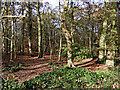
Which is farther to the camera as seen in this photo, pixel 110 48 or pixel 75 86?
pixel 110 48

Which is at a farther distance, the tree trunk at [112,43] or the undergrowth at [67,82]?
the tree trunk at [112,43]

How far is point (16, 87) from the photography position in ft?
16.2

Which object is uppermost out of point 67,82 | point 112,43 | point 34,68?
point 112,43

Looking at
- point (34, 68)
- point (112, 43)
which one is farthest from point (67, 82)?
point (112, 43)

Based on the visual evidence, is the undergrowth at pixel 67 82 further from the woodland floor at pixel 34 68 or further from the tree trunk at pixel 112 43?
the tree trunk at pixel 112 43

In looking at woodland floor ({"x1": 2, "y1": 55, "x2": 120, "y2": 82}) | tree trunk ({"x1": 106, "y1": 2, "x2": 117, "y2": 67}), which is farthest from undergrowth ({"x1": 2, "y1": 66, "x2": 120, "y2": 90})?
tree trunk ({"x1": 106, "y1": 2, "x2": 117, "y2": 67})

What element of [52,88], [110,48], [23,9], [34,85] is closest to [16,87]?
[34,85]

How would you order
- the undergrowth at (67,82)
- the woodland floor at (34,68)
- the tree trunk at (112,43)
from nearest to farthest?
the undergrowth at (67,82), the woodland floor at (34,68), the tree trunk at (112,43)

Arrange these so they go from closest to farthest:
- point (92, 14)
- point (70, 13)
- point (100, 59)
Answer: point (70, 13) → point (100, 59) → point (92, 14)

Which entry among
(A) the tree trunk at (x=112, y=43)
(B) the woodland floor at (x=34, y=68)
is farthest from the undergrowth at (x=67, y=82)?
(A) the tree trunk at (x=112, y=43)

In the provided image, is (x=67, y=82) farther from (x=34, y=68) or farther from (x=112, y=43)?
(x=112, y=43)

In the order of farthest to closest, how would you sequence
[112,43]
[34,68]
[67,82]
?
[34,68] < [112,43] < [67,82]

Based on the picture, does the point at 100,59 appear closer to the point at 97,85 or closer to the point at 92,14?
the point at 97,85

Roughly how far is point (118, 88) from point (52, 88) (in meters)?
3.75
